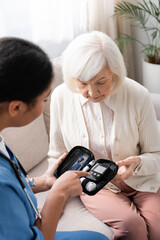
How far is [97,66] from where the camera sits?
1.38 meters

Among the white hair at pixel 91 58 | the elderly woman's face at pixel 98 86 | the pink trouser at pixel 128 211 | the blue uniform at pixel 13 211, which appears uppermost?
the white hair at pixel 91 58

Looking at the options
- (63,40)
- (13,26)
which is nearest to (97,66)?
(13,26)

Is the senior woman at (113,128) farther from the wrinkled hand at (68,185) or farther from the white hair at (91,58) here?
the wrinkled hand at (68,185)

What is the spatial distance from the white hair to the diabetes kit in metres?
0.36

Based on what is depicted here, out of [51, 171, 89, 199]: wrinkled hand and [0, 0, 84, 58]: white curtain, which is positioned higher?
[0, 0, 84, 58]: white curtain

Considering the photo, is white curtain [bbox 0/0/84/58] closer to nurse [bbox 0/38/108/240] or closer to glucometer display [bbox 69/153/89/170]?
glucometer display [bbox 69/153/89/170]

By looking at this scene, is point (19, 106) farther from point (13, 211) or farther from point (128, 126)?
point (128, 126)

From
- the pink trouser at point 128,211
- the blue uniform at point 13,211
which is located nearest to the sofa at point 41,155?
the pink trouser at point 128,211

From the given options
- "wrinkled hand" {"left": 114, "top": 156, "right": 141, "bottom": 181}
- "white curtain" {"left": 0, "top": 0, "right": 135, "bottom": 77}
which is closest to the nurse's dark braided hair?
"wrinkled hand" {"left": 114, "top": 156, "right": 141, "bottom": 181}

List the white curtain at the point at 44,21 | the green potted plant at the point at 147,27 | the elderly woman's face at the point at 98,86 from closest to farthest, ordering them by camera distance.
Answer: the elderly woman's face at the point at 98,86
the white curtain at the point at 44,21
the green potted plant at the point at 147,27

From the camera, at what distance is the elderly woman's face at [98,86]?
141 cm

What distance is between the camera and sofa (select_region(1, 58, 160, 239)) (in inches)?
58.3

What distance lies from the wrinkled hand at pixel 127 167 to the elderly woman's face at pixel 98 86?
0.32 metres

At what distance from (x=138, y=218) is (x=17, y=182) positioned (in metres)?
0.74
